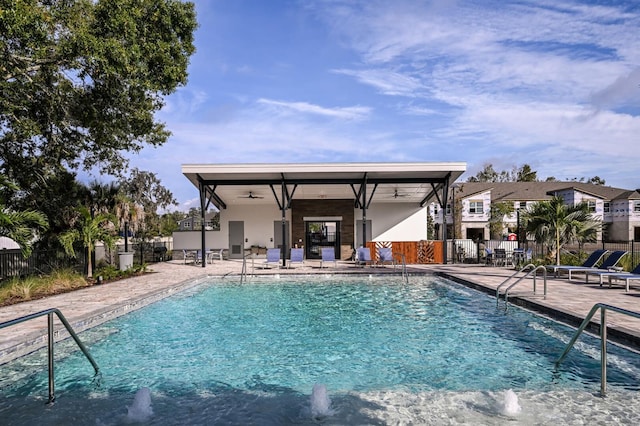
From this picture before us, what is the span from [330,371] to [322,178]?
14.6 m

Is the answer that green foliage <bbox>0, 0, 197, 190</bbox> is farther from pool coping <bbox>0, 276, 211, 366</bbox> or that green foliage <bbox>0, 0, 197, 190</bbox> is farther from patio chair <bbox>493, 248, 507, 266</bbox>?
patio chair <bbox>493, 248, 507, 266</bbox>

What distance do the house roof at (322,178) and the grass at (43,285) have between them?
6.54 metres

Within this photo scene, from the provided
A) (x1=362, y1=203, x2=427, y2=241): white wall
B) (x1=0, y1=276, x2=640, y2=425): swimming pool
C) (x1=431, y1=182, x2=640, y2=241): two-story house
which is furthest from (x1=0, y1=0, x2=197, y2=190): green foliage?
(x1=431, y1=182, x2=640, y2=241): two-story house

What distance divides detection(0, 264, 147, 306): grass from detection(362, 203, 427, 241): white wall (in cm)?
1456

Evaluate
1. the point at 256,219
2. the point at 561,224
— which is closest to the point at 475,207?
the point at 256,219

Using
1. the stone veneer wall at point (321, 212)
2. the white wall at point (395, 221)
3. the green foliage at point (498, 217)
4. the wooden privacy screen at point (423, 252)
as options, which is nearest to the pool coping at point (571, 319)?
the wooden privacy screen at point (423, 252)

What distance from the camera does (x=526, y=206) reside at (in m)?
44.5

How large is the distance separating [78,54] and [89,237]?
5.90 m

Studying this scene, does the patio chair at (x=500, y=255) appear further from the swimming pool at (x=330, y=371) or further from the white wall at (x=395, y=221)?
the swimming pool at (x=330, y=371)

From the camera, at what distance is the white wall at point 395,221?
23.9 meters

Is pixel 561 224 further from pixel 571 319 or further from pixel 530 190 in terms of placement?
pixel 530 190

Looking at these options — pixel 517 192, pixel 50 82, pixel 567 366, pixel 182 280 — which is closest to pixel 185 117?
pixel 50 82

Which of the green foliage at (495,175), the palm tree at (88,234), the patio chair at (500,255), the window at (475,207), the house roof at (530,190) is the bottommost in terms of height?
the patio chair at (500,255)

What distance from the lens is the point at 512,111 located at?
54.1ft
